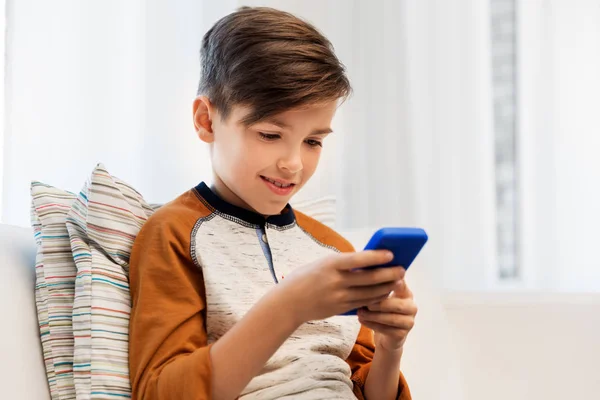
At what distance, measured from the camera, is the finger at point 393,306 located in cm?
92

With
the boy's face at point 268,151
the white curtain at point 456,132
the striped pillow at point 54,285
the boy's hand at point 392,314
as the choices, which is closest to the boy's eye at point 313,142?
the boy's face at point 268,151

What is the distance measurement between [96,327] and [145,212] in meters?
0.24

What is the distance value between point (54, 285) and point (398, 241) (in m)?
0.49

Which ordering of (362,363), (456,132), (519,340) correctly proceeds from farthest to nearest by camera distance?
(456,132) < (519,340) < (362,363)

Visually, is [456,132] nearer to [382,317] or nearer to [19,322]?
[382,317]

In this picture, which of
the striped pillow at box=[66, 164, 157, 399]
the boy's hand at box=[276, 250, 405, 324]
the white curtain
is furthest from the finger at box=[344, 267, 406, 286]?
the white curtain

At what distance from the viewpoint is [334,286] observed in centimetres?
82

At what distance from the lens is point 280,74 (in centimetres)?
100

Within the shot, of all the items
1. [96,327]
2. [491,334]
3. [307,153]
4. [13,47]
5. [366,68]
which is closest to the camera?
[96,327]

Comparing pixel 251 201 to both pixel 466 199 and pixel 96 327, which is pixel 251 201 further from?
pixel 466 199

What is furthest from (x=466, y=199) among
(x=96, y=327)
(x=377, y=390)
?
(x=96, y=327)

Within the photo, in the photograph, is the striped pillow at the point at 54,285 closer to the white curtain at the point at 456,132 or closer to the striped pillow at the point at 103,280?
the striped pillow at the point at 103,280

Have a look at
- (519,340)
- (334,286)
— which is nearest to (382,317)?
(334,286)

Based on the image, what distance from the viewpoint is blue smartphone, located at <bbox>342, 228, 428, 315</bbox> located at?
2.50 ft
